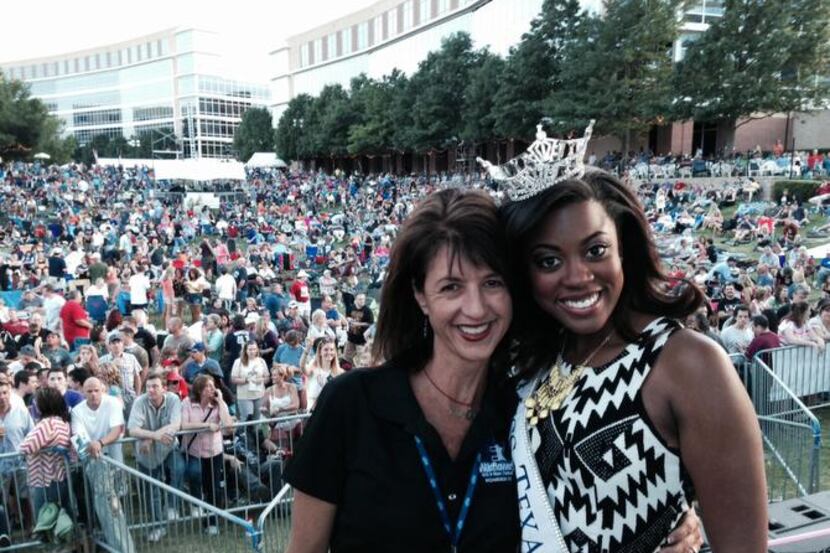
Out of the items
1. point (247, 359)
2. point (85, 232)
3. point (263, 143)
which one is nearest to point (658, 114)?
point (85, 232)

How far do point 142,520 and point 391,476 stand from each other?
4544 millimetres

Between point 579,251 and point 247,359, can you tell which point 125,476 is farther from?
point 579,251

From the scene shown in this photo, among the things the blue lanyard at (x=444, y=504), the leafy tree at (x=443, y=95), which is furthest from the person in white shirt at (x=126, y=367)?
the leafy tree at (x=443, y=95)

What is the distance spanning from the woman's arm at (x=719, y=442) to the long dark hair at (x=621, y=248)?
239 millimetres

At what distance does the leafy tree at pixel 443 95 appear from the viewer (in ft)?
156

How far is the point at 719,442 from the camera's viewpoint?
160cm

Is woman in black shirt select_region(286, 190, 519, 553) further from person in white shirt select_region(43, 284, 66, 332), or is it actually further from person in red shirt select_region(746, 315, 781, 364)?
person in white shirt select_region(43, 284, 66, 332)

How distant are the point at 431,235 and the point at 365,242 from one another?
64.4ft

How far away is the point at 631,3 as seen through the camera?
3272 centimetres

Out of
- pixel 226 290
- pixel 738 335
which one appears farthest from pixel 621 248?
pixel 226 290

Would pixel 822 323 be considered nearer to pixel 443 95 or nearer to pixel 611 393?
pixel 611 393

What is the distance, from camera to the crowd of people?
19.4 feet

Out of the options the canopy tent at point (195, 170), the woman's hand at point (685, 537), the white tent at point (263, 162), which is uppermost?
the white tent at point (263, 162)

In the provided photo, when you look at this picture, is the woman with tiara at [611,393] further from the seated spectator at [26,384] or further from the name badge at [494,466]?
the seated spectator at [26,384]
